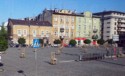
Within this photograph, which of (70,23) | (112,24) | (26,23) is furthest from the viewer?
(112,24)

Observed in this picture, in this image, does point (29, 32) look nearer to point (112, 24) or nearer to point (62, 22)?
point (62, 22)

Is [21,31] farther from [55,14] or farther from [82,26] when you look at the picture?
[82,26]

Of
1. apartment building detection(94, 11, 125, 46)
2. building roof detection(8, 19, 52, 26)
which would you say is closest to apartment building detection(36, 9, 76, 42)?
building roof detection(8, 19, 52, 26)

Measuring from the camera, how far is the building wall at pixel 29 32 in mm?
82875

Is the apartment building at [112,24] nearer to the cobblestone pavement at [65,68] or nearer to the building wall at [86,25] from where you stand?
the building wall at [86,25]

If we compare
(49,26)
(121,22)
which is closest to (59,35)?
(49,26)

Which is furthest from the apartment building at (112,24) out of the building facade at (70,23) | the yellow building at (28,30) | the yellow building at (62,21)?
the yellow building at (28,30)

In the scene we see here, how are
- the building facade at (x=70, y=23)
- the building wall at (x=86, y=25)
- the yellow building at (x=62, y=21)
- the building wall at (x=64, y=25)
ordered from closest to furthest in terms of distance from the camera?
the yellow building at (x=62, y=21) → the building wall at (x=64, y=25) → the building facade at (x=70, y=23) → the building wall at (x=86, y=25)

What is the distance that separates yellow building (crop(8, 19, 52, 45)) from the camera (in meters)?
82.9

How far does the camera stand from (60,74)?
65.2 ft

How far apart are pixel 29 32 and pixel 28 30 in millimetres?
755

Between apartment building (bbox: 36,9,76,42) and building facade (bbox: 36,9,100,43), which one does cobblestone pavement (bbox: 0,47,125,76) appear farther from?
building facade (bbox: 36,9,100,43)

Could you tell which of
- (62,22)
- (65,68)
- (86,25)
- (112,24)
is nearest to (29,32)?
(62,22)

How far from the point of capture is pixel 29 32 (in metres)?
85.2
